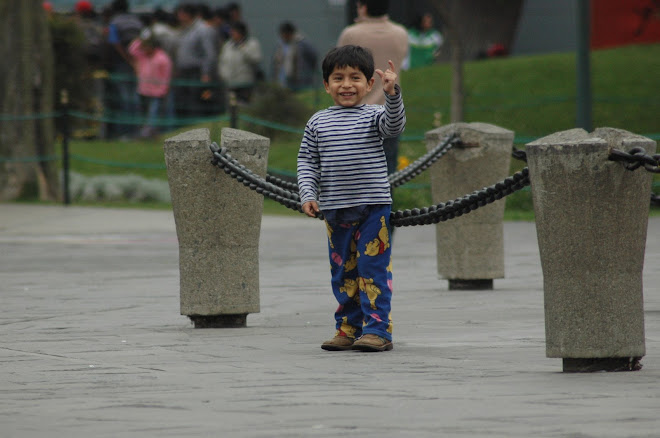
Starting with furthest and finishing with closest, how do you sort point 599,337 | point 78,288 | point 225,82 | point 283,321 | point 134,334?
point 225,82
point 78,288
point 283,321
point 134,334
point 599,337

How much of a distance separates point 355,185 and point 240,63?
1734 centimetres

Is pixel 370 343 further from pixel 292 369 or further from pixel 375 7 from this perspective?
pixel 375 7

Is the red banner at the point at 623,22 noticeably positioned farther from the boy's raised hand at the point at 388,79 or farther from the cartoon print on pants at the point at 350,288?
the boy's raised hand at the point at 388,79

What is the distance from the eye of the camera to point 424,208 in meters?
6.52

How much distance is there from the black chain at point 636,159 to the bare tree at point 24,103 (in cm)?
1439

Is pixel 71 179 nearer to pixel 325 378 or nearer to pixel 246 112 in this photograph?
pixel 246 112

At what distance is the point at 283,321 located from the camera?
7.74 meters

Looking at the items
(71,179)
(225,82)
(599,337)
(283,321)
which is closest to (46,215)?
(71,179)

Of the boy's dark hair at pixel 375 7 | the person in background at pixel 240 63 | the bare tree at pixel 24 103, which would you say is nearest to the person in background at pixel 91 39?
the person in background at pixel 240 63

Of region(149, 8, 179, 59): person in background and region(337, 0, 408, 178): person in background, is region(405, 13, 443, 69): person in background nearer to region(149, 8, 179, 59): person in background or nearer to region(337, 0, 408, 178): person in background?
region(149, 8, 179, 59): person in background

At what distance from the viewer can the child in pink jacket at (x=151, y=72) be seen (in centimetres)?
2355

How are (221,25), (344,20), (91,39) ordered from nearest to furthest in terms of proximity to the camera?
(221,25), (91,39), (344,20)

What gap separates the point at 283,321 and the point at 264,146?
1007 millimetres

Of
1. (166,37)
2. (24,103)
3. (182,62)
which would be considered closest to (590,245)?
(24,103)
